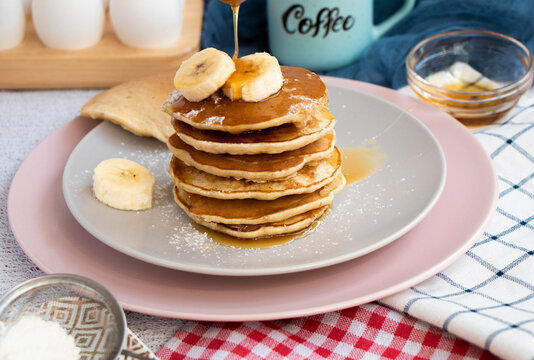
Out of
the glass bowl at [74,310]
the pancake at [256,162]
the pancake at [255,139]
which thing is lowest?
the glass bowl at [74,310]

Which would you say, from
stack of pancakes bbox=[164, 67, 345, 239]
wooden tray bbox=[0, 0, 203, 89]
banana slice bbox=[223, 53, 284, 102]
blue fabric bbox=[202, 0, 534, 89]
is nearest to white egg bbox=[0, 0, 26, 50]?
wooden tray bbox=[0, 0, 203, 89]

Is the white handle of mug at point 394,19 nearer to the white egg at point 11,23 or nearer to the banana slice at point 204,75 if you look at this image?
the banana slice at point 204,75

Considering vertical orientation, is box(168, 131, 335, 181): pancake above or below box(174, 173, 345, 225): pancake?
above

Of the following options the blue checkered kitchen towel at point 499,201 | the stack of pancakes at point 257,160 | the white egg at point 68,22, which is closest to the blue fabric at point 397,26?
the blue checkered kitchen towel at point 499,201

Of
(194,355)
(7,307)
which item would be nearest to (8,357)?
(7,307)

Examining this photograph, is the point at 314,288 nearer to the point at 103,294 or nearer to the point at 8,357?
the point at 103,294

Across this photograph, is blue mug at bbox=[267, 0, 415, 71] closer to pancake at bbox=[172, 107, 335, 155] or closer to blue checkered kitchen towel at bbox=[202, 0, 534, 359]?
blue checkered kitchen towel at bbox=[202, 0, 534, 359]

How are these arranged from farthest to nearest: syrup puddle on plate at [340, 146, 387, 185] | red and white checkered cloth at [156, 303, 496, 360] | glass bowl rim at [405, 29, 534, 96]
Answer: glass bowl rim at [405, 29, 534, 96], syrup puddle on plate at [340, 146, 387, 185], red and white checkered cloth at [156, 303, 496, 360]
